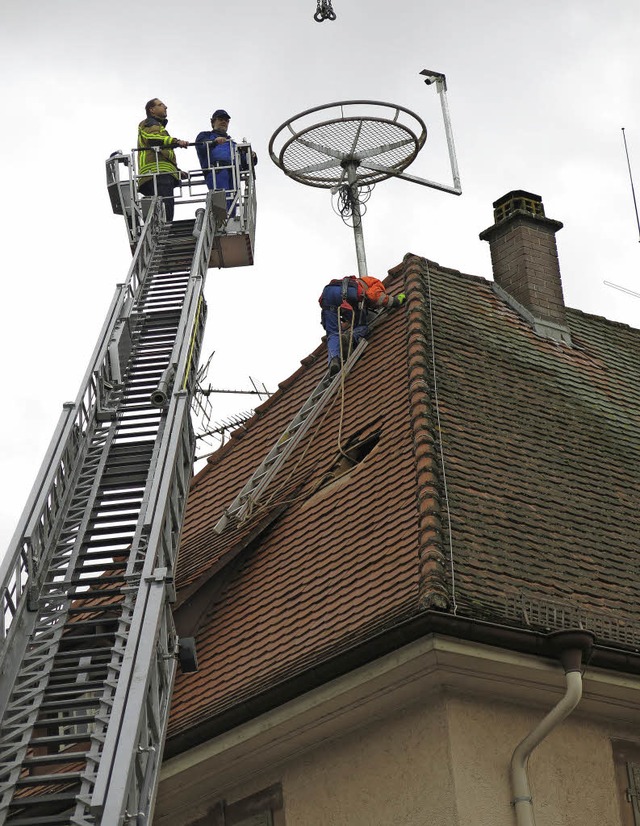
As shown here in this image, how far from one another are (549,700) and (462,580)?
1.09 metres

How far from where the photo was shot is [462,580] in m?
12.0

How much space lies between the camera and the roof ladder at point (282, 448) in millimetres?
15406

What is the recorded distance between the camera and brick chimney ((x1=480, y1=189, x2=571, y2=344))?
17.8 m

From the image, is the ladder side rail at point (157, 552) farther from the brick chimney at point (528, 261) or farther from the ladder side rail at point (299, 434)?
the brick chimney at point (528, 261)

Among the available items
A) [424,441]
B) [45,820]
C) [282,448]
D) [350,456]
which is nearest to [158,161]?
[282,448]

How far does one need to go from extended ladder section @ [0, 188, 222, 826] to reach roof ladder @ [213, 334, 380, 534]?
1.15m

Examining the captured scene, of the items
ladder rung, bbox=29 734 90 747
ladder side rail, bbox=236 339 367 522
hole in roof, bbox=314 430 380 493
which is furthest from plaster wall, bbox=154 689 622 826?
ladder side rail, bbox=236 339 367 522

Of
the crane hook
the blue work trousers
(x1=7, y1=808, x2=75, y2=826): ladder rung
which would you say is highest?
the crane hook

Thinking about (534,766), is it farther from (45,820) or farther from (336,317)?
(336,317)

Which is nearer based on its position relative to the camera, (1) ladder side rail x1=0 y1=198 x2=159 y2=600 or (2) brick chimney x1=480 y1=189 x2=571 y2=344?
(1) ladder side rail x1=0 y1=198 x2=159 y2=600

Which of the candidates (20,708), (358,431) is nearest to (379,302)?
(358,431)

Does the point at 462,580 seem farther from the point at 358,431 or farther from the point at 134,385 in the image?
the point at 134,385

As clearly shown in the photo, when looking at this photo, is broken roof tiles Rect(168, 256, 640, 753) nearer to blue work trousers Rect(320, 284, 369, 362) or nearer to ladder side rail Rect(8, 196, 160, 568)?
blue work trousers Rect(320, 284, 369, 362)

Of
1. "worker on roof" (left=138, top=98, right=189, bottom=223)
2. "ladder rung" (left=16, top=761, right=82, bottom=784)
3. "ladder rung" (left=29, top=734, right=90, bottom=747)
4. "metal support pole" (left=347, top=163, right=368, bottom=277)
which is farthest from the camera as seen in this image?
"worker on roof" (left=138, top=98, right=189, bottom=223)
